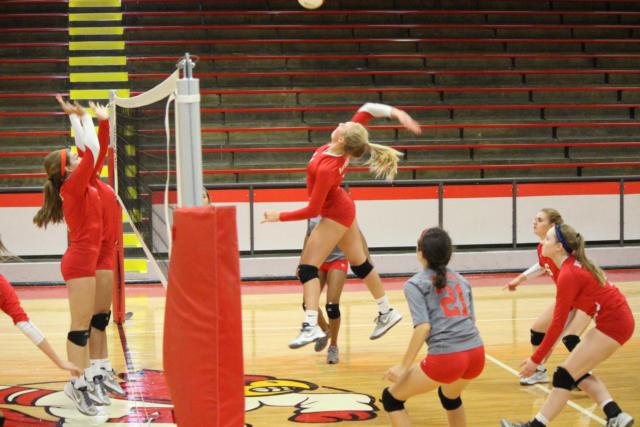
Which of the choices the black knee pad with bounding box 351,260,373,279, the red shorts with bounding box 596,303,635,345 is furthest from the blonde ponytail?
the red shorts with bounding box 596,303,635,345

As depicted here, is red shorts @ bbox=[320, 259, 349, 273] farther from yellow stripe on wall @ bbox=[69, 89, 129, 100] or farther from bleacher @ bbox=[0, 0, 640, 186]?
yellow stripe on wall @ bbox=[69, 89, 129, 100]

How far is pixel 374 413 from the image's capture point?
5789 mm

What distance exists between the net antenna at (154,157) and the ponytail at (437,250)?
4.20 ft

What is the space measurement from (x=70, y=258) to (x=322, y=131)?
8591 millimetres

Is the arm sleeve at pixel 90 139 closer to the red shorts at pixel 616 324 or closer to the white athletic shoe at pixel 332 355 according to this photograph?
the white athletic shoe at pixel 332 355

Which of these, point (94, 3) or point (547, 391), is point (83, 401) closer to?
point (547, 391)

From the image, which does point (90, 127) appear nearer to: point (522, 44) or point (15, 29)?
point (15, 29)

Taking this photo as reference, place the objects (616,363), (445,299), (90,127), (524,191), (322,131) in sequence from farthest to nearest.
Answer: (322,131) → (524,191) → (616,363) → (90,127) → (445,299)

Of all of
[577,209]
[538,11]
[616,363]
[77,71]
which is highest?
[538,11]

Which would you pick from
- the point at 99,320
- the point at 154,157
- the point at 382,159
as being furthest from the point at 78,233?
the point at 382,159

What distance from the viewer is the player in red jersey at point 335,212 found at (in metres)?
6.19

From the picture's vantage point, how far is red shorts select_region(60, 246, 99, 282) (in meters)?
5.48

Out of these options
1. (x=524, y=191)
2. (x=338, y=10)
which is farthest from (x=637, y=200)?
(x=338, y=10)

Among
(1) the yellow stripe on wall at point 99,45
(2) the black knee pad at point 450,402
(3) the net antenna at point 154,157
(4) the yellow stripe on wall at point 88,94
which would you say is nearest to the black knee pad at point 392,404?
(2) the black knee pad at point 450,402
